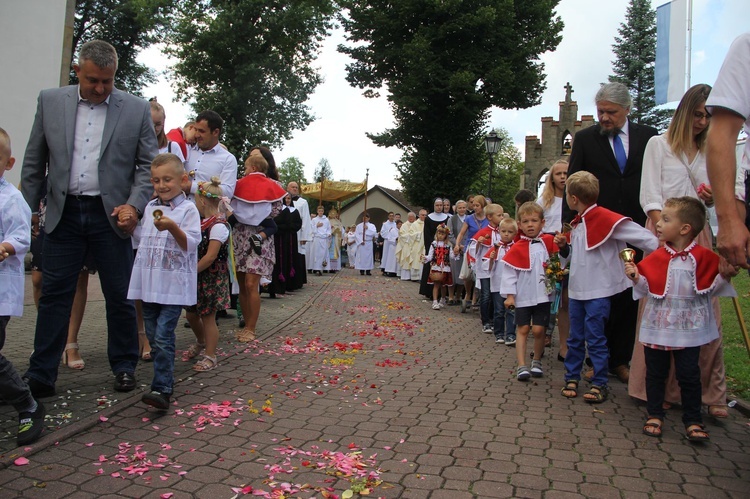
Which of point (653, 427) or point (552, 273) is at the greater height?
point (552, 273)

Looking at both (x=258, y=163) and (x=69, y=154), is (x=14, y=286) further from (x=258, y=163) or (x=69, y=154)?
(x=258, y=163)

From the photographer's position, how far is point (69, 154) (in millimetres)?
4785

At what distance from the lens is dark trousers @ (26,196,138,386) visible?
181 inches

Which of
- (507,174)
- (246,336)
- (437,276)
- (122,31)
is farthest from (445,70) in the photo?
(507,174)

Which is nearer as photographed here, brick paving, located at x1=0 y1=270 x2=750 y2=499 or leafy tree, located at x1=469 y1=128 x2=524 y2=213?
brick paving, located at x1=0 y1=270 x2=750 y2=499

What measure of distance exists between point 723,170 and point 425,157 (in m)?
31.4

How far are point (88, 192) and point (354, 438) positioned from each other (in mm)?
2677

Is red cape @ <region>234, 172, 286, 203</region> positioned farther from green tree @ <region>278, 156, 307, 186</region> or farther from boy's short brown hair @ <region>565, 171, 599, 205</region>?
green tree @ <region>278, 156, 307, 186</region>

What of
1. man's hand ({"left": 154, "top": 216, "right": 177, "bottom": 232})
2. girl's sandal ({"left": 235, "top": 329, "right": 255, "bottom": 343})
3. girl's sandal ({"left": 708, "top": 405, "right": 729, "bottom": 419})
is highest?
man's hand ({"left": 154, "top": 216, "right": 177, "bottom": 232})

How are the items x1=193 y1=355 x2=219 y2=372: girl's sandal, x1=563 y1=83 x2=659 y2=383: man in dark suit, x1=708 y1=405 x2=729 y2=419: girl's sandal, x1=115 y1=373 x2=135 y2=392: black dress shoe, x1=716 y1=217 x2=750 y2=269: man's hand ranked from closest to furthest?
1. x1=716 y1=217 x2=750 y2=269: man's hand
2. x1=708 y1=405 x2=729 y2=419: girl's sandal
3. x1=115 y1=373 x2=135 y2=392: black dress shoe
4. x1=193 y1=355 x2=219 y2=372: girl's sandal
5. x1=563 y1=83 x2=659 y2=383: man in dark suit

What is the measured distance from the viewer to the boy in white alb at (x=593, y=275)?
5.21 m

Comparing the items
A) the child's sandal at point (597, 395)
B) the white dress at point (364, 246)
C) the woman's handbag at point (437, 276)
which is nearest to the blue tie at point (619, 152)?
the child's sandal at point (597, 395)

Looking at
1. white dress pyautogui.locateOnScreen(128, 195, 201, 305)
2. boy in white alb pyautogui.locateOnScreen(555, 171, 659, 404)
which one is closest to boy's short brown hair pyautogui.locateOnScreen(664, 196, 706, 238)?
boy in white alb pyautogui.locateOnScreen(555, 171, 659, 404)

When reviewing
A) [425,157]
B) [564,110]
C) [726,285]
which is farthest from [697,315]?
[564,110]
